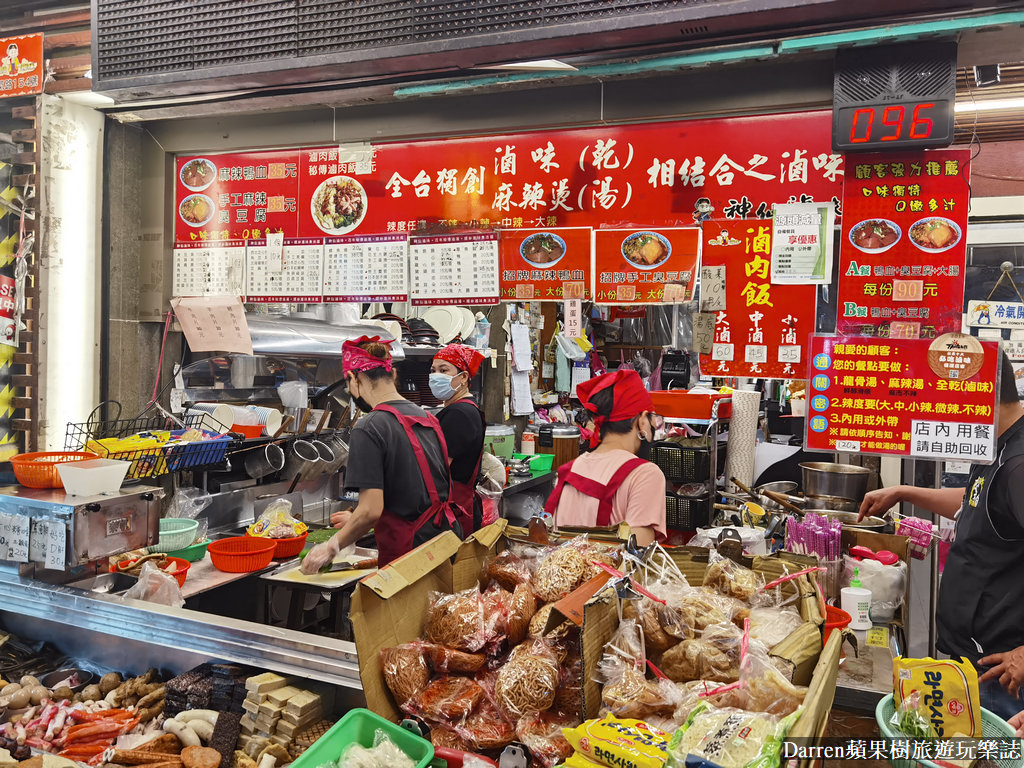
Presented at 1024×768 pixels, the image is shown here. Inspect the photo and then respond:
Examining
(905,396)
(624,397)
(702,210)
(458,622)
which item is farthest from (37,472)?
(905,396)

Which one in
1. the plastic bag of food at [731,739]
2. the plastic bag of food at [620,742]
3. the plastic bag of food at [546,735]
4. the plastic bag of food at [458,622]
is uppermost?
the plastic bag of food at [731,739]

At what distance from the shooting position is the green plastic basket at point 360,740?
1.56 metres

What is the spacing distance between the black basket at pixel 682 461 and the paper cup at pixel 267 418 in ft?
10.3

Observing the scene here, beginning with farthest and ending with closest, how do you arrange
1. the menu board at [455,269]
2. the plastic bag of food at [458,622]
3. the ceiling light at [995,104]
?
the ceiling light at [995,104] → the menu board at [455,269] → the plastic bag of food at [458,622]

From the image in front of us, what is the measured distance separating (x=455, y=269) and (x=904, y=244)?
2.10m

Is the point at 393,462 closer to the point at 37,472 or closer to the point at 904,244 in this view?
the point at 37,472

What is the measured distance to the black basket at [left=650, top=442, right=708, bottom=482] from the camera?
19.5 ft

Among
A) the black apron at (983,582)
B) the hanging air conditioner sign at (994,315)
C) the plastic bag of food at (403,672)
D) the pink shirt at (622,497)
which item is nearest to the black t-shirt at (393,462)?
the pink shirt at (622,497)

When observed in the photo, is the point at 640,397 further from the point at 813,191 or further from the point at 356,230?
the point at 356,230

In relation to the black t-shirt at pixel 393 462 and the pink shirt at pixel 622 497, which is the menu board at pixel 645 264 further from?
the black t-shirt at pixel 393 462

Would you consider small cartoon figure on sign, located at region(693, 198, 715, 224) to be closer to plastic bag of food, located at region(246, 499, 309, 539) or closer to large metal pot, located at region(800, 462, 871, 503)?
large metal pot, located at region(800, 462, 871, 503)

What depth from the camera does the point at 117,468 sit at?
111 inches

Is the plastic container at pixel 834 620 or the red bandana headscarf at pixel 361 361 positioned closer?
the plastic container at pixel 834 620

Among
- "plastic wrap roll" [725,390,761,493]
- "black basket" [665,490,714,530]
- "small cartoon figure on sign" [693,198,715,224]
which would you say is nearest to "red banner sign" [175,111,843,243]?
"small cartoon figure on sign" [693,198,715,224]
